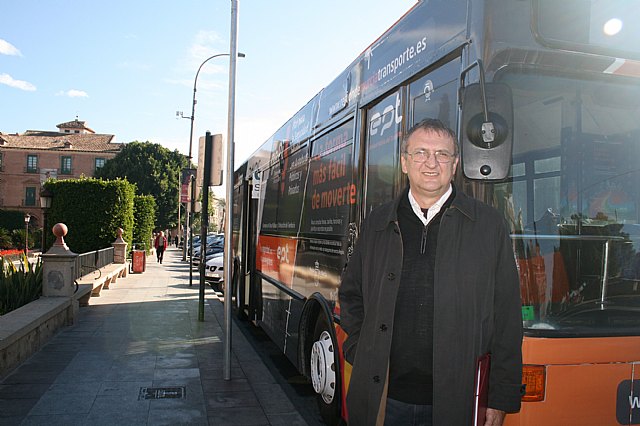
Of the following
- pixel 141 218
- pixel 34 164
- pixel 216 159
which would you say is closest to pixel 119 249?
pixel 141 218

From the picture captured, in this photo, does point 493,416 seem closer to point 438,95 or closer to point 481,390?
point 481,390

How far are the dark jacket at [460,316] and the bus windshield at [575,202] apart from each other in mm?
717

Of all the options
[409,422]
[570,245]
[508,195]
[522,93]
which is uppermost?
[522,93]

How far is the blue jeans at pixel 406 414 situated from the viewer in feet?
8.04

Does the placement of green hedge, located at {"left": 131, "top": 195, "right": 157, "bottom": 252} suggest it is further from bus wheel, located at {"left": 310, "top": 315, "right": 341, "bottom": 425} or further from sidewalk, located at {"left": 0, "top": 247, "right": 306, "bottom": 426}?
bus wheel, located at {"left": 310, "top": 315, "right": 341, "bottom": 425}

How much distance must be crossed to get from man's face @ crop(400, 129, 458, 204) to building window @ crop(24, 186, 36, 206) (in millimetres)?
83817

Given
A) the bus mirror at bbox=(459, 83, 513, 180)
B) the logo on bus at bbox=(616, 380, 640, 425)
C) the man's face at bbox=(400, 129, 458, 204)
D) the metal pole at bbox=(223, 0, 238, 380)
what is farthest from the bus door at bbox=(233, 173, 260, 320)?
the man's face at bbox=(400, 129, 458, 204)

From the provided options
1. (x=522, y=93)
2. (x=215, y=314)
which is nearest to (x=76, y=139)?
(x=215, y=314)

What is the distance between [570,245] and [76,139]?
8966 centimetres

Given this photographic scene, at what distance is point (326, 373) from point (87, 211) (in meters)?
18.5

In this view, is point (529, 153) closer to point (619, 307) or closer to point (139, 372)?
point (619, 307)

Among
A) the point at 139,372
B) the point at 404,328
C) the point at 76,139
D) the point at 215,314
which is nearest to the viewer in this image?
the point at 404,328

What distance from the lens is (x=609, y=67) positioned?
3344mm

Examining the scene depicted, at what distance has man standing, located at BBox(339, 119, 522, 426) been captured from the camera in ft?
7.64
